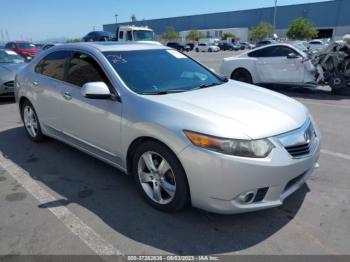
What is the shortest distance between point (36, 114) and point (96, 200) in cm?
218

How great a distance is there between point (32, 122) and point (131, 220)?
296 cm

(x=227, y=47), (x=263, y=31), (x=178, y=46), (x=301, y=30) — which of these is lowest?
(x=227, y=47)

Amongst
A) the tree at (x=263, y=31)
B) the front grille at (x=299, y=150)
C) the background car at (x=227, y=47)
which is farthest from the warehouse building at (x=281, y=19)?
the front grille at (x=299, y=150)

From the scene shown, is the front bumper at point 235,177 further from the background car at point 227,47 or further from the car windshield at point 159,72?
the background car at point 227,47

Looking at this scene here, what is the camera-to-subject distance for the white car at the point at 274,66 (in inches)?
345

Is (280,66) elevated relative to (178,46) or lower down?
elevated

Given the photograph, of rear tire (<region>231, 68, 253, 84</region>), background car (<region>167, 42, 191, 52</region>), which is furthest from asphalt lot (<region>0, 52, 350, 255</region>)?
background car (<region>167, 42, 191, 52</region>)

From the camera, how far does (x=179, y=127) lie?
2656mm

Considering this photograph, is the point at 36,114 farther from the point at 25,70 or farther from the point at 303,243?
the point at 303,243

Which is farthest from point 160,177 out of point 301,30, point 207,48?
point 301,30

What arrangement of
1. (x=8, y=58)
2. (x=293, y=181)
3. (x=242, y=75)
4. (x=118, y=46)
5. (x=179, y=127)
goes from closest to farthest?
(x=179, y=127)
(x=293, y=181)
(x=118, y=46)
(x=8, y=58)
(x=242, y=75)

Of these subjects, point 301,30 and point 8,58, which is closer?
point 8,58

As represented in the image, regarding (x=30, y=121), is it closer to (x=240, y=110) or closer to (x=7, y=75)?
(x=240, y=110)

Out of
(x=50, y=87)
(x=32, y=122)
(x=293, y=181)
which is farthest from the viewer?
(x=32, y=122)
